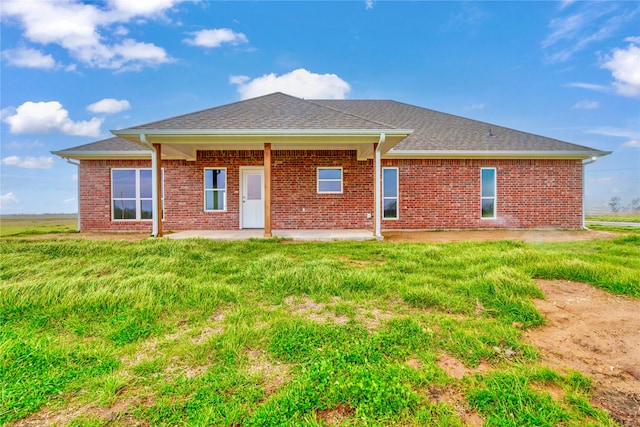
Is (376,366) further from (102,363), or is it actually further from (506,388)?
(102,363)

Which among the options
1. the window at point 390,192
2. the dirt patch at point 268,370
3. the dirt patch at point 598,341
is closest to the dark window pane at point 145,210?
the window at point 390,192

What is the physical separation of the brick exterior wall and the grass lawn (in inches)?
218

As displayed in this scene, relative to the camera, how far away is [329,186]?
10.4 meters

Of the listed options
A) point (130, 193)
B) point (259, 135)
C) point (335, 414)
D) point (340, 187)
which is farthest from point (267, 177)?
point (335, 414)

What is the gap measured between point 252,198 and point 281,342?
8.53 metres

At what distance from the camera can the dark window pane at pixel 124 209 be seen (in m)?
10.6

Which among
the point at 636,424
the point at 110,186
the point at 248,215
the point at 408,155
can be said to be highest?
the point at 408,155

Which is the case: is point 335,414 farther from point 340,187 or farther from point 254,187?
point 254,187

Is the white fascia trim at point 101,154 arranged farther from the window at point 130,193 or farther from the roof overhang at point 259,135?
the roof overhang at point 259,135

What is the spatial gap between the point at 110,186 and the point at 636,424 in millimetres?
13145

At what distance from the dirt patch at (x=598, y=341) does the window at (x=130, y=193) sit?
11.5m

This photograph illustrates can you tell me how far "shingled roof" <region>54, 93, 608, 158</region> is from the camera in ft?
25.1

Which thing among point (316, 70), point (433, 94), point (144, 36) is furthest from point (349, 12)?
point (144, 36)

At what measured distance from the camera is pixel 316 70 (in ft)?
56.8
